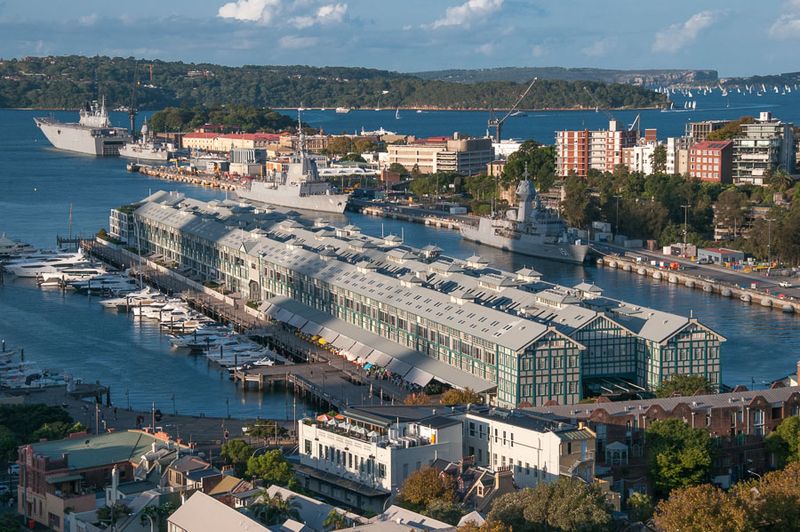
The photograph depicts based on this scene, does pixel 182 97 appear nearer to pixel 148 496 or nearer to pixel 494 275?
pixel 494 275

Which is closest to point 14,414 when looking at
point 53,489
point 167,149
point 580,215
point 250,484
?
point 53,489

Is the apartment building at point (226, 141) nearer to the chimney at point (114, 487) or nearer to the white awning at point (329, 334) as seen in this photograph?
the white awning at point (329, 334)

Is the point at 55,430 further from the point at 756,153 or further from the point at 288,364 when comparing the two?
the point at 756,153

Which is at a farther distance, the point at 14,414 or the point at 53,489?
the point at 14,414

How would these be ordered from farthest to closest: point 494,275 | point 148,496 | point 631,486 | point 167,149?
point 167,149, point 494,275, point 631,486, point 148,496

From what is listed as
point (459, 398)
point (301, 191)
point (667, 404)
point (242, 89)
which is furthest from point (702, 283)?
point (242, 89)

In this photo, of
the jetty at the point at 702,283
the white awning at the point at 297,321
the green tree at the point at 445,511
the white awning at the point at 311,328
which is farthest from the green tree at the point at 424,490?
the jetty at the point at 702,283

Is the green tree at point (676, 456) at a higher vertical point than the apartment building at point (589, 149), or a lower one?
lower
